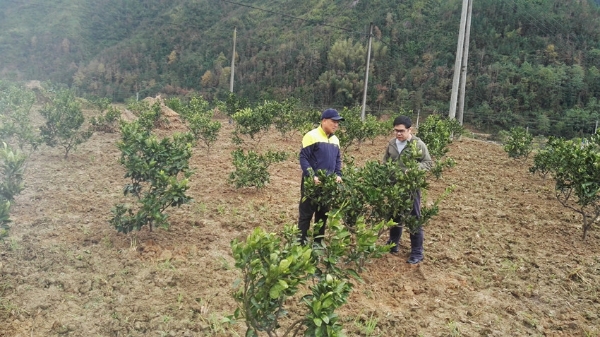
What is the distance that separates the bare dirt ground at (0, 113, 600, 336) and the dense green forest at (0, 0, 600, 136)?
29.8 m

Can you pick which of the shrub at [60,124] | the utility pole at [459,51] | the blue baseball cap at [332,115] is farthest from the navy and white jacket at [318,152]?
the utility pole at [459,51]

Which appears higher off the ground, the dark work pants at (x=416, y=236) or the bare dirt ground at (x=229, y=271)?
the dark work pants at (x=416, y=236)

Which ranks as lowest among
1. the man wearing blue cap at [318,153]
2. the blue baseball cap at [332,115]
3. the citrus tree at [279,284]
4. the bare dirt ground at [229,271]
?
the bare dirt ground at [229,271]

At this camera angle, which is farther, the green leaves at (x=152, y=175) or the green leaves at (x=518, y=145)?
the green leaves at (x=518, y=145)

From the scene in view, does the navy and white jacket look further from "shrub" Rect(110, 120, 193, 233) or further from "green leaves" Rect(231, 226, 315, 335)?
"green leaves" Rect(231, 226, 315, 335)

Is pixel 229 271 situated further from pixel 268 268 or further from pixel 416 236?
pixel 268 268

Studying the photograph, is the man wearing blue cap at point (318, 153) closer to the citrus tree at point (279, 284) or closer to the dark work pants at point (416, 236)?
the dark work pants at point (416, 236)

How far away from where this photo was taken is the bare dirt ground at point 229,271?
3.44m

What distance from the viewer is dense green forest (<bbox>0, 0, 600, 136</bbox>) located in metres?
36.9

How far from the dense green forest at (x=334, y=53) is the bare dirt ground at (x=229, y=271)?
97.8ft

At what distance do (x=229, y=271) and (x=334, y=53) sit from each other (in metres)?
45.7

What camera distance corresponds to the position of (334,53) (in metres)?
47.6

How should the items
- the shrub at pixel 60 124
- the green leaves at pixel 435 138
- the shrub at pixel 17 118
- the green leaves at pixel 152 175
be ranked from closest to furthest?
the green leaves at pixel 152 175, the shrub at pixel 17 118, the green leaves at pixel 435 138, the shrub at pixel 60 124

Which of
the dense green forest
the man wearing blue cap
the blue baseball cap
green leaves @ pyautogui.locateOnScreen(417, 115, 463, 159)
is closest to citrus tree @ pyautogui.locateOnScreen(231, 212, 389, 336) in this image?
the man wearing blue cap
